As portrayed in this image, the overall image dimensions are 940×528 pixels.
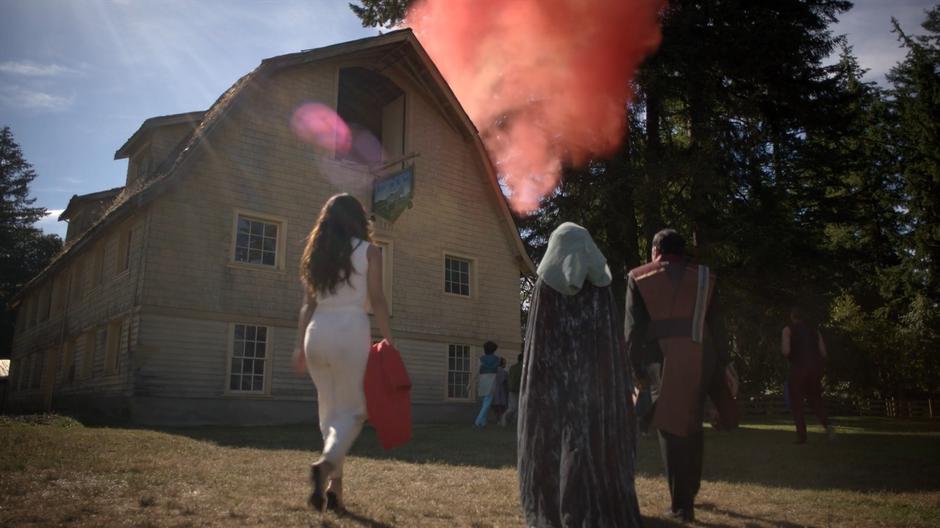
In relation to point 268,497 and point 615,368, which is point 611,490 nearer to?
point 615,368

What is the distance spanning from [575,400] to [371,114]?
16737 millimetres

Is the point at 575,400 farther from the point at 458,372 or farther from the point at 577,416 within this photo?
the point at 458,372

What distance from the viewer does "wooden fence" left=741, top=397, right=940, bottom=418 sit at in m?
25.2

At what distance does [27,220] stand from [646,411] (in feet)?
173

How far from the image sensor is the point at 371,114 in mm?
19594

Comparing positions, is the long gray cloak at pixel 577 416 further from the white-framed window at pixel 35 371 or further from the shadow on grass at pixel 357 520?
the white-framed window at pixel 35 371

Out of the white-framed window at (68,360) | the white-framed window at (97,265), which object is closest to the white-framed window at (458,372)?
the white-framed window at (97,265)

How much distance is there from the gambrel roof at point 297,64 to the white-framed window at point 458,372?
10.8 ft

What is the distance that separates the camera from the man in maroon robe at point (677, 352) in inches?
180

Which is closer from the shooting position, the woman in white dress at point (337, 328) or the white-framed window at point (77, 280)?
the woman in white dress at point (337, 328)

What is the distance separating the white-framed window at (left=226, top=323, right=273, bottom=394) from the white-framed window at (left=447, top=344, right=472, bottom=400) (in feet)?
16.9

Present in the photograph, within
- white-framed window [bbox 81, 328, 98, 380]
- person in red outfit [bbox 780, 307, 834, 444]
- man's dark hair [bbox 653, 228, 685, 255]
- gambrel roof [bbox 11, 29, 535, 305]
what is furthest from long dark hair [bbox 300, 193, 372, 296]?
white-framed window [bbox 81, 328, 98, 380]

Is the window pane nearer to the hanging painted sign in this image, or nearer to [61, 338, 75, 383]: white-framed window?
the hanging painted sign

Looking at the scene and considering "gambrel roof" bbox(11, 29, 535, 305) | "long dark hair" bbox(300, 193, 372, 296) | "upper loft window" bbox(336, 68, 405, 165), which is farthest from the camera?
"upper loft window" bbox(336, 68, 405, 165)
